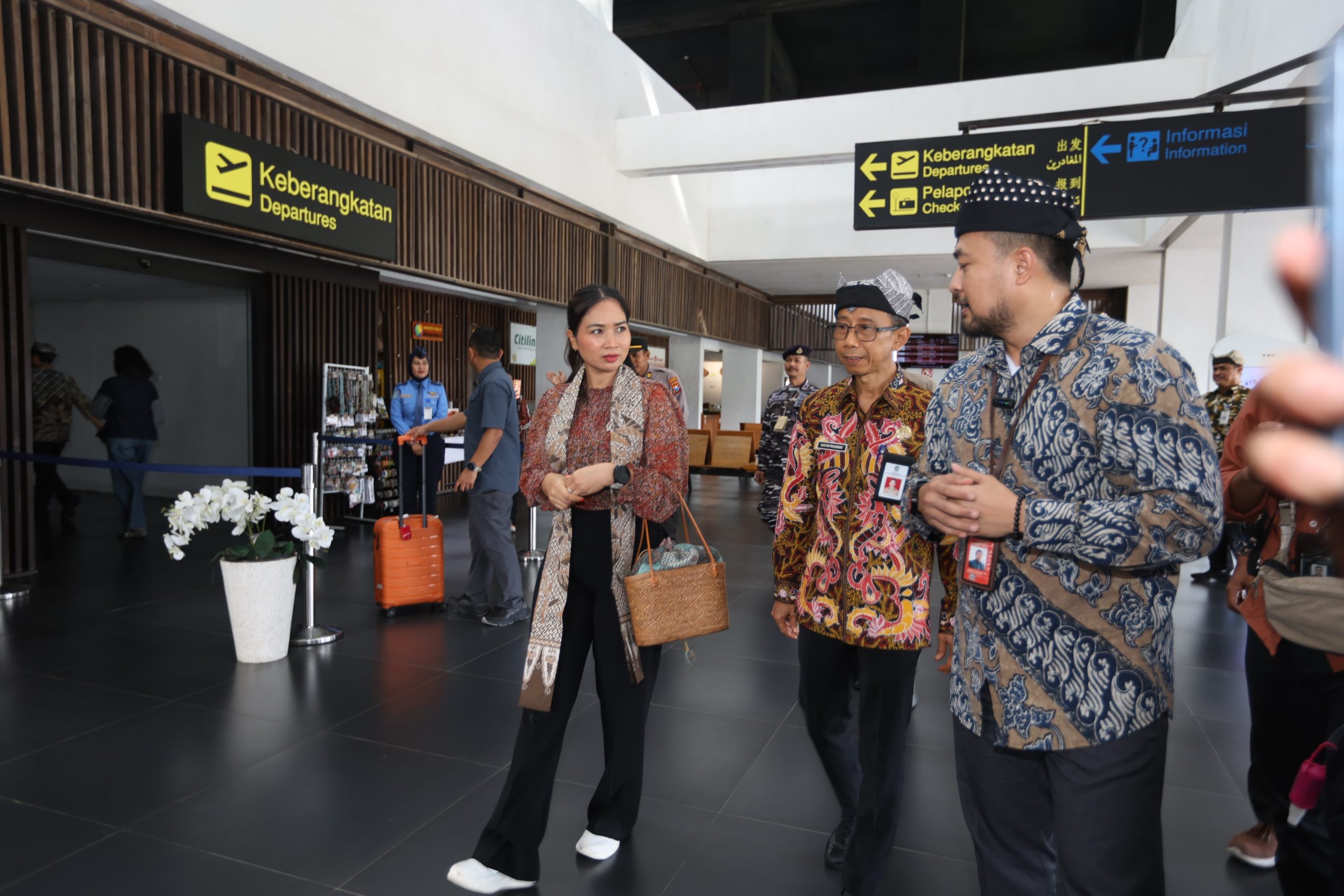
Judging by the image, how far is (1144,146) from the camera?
18.2ft

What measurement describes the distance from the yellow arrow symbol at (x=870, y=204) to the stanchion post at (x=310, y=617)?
4.51 meters

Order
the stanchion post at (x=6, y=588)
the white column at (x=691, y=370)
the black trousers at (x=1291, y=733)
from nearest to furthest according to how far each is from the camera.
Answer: the black trousers at (x=1291, y=733), the stanchion post at (x=6, y=588), the white column at (x=691, y=370)

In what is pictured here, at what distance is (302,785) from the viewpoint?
2807 mm

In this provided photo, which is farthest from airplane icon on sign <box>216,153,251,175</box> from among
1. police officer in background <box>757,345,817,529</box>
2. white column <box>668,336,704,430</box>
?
white column <box>668,336,704,430</box>

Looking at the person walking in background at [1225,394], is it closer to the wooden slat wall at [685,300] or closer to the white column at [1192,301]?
the white column at [1192,301]

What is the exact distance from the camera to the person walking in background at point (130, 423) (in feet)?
24.1

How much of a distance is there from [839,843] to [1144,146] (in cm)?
522

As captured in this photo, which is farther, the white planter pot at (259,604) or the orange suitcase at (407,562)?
the orange suitcase at (407,562)

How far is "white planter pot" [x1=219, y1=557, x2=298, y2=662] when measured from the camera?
3.95 metres

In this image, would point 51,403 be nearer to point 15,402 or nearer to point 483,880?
point 15,402

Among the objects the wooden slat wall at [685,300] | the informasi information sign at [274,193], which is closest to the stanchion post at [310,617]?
the informasi information sign at [274,193]

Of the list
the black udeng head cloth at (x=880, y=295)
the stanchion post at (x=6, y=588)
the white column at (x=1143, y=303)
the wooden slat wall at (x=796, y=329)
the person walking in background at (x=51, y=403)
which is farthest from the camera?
the wooden slat wall at (x=796, y=329)

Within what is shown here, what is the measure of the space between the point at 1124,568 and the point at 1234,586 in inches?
47.1

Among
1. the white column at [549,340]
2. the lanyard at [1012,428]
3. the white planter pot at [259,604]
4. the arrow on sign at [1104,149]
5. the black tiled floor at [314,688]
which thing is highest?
the arrow on sign at [1104,149]
